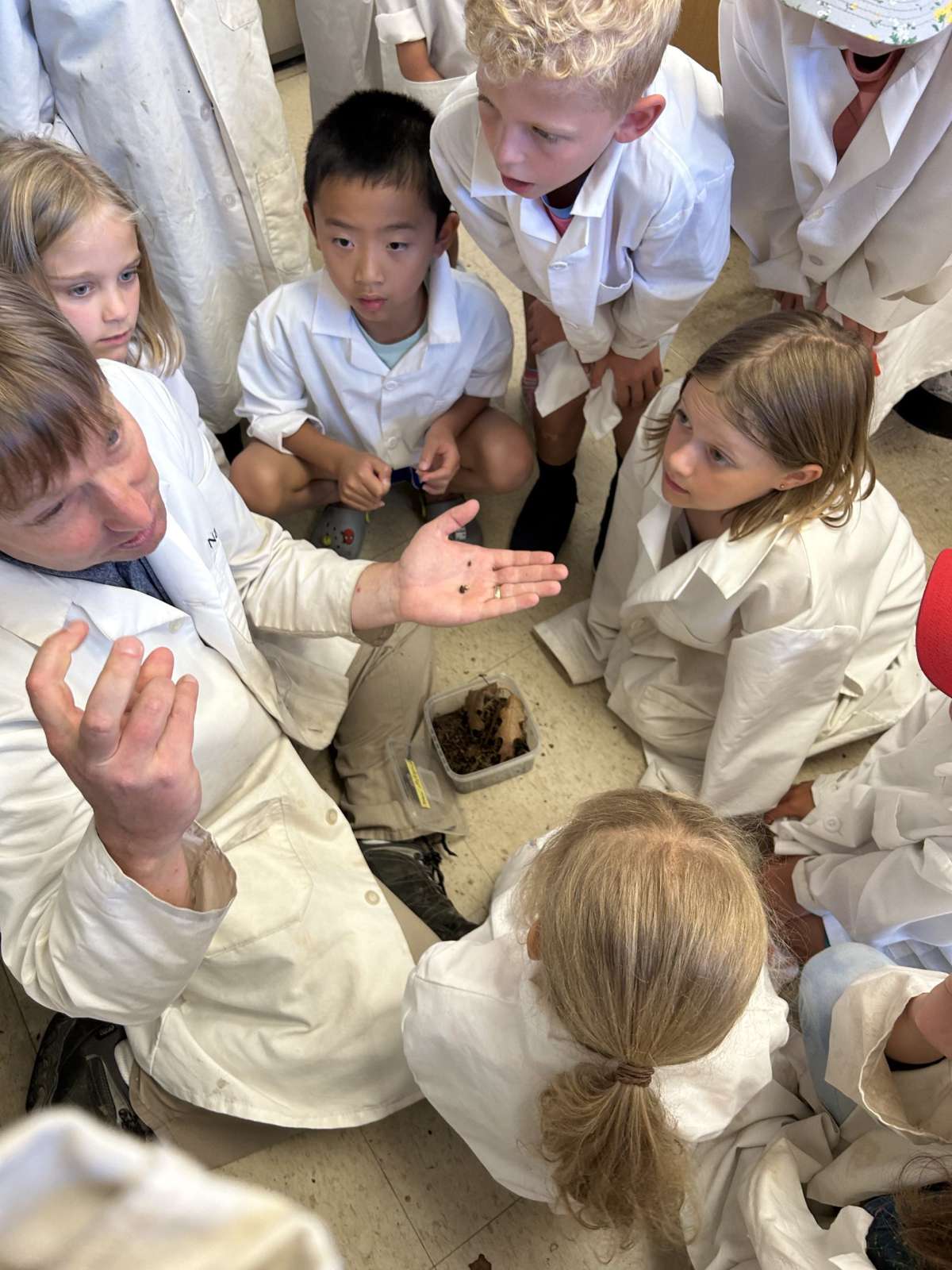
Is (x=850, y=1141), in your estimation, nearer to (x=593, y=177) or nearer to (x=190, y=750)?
(x=190, y=750)

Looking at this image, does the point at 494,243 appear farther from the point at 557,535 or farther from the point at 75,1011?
the point at 75,1011

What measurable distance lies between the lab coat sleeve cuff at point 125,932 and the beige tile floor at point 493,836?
522 mm

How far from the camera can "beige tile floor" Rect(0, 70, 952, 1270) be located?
118 centimetres

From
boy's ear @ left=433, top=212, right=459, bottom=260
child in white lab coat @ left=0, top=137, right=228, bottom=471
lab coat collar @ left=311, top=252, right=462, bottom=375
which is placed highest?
child in white lab coat @ left=0, top=137, right=228, bottom=471

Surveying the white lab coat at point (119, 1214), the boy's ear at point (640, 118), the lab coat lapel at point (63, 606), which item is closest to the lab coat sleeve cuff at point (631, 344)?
the boy's ear at point (640, 118)

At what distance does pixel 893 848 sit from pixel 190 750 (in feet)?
2.90

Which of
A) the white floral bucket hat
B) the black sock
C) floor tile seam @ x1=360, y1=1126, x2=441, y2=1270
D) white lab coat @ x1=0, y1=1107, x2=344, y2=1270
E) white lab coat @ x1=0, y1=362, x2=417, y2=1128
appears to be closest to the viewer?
white lab coat @ x1=0, y1=1107, x2=344, y2=1270

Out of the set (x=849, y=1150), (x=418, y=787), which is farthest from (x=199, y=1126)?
(x=849, y=1150)

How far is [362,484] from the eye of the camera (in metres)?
1.51

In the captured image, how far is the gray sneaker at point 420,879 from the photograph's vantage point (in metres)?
1.31

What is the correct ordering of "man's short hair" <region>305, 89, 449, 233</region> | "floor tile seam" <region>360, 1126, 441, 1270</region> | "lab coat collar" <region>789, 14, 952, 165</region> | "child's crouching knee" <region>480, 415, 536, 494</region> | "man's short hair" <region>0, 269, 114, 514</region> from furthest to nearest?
"child's crouching knee" <region>480, 415, 536, 494</region> → "man's short hair" <region>305, 89, 449, 233</region> → "floor tile seam" <region>360, 1126, 441, 1270</region> → "lab coat collar" <region>789, 14, 952, 165</region> → "man's short hair" <region>0, 269, 114, 514</region>

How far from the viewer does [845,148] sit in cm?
122

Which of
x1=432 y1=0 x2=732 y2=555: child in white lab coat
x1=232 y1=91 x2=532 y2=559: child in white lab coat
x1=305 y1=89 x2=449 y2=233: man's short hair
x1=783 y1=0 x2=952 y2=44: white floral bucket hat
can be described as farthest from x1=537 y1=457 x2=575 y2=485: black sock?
x1=783 y1=0 x2=952 y2=44: white floral bucket hat

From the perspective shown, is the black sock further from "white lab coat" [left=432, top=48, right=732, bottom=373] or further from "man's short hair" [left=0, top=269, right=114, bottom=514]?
"man's short hair" [left=0, top=269, right=114, bottom=514]
